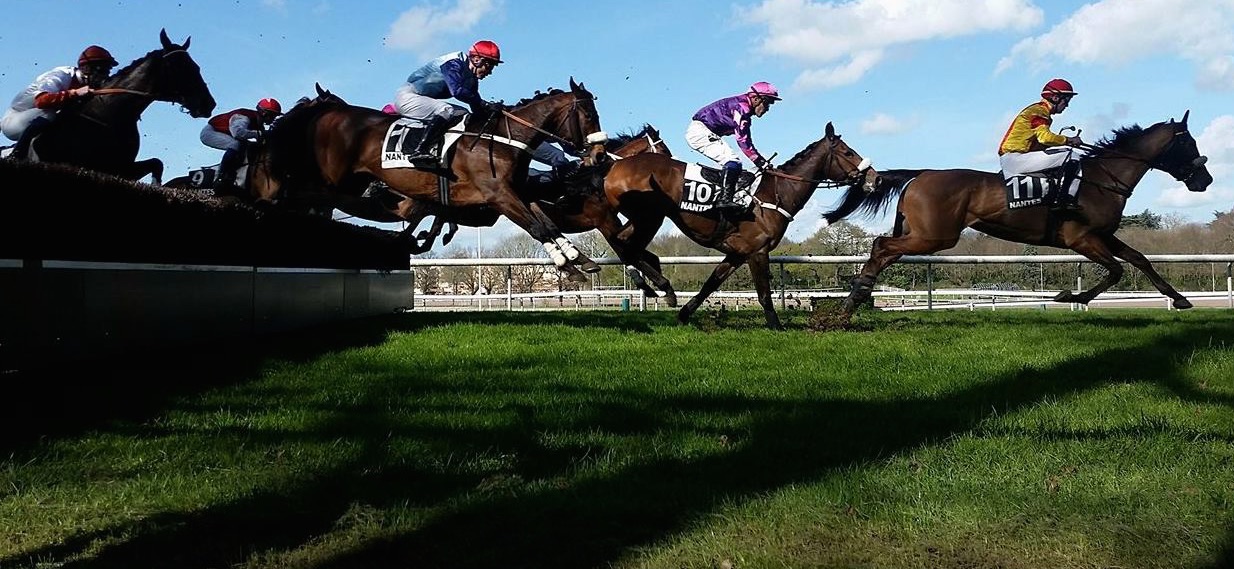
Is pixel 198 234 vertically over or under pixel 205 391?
over

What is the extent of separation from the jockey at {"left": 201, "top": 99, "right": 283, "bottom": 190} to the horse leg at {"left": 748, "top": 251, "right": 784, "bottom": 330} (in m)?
4.89

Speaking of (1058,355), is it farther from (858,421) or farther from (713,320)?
(713,320)

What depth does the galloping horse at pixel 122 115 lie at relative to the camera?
319 inches

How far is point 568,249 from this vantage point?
7.39 meters

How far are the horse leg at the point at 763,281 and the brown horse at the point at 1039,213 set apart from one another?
82 cm

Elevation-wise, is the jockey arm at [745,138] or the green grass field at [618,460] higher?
the jockey arm at [745,138]

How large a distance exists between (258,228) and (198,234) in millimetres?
727

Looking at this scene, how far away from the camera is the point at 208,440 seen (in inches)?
161

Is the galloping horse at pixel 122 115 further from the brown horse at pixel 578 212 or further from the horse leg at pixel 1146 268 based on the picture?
the horse leg at pixel 1146 268

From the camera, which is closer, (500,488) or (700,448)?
(500,488)

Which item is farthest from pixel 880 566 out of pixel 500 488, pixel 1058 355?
pixel 1058 355

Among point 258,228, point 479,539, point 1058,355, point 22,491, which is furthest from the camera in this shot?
point 258,228

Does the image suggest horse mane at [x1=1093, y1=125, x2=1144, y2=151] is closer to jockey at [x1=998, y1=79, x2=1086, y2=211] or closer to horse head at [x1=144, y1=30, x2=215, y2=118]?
jockey at [x1=998, y1=79, x2=1086, y2=211]

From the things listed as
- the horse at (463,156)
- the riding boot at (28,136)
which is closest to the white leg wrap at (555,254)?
the horse at (463,156)
